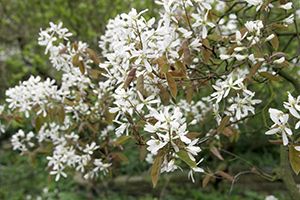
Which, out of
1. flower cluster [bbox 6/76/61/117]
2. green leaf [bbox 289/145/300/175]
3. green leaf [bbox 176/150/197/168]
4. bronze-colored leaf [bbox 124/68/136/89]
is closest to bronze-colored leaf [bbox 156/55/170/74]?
bronze-colored leaf [bbox 124/68/136/89]

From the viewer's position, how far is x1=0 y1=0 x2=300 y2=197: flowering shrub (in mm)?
1775

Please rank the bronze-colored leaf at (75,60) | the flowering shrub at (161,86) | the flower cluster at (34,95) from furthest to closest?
the flower cluster at (34,95) < the bronze-colored leaf at (75,60) < the flowering shrub at (161,86)

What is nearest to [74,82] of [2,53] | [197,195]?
[197,195]

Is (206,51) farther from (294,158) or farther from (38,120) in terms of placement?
(38,120)

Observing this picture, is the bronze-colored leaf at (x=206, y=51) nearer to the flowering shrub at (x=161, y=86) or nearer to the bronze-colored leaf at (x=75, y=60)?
the flowering shrub at (x=161, y=86)

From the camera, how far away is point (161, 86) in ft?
6.80

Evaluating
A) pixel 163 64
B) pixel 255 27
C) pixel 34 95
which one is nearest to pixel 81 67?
pixel 34 95

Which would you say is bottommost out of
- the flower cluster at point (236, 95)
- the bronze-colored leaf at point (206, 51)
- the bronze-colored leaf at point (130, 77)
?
the flower cluster at point (236, 95)

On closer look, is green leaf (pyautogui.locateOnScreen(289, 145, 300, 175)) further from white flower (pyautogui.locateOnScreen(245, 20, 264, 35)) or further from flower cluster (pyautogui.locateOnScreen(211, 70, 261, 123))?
white flower (pyautogui.locateOnScreen(245, 20, 264, 35))

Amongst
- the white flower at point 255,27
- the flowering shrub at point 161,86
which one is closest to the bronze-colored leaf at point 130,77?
the flowering shrub at point 161,86

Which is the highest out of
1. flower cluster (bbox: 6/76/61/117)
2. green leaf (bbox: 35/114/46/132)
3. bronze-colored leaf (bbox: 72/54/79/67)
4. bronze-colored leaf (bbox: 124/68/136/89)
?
bronze-colored leaf (bbox: 72/54/79/67)

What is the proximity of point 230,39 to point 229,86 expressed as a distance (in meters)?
0.38

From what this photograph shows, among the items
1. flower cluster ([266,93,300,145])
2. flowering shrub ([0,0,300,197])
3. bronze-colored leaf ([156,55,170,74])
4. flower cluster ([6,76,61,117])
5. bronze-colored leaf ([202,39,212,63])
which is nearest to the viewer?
flower cluster ([266,93,300,145])

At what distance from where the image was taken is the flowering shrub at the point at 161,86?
1.78 meters
